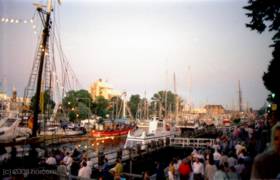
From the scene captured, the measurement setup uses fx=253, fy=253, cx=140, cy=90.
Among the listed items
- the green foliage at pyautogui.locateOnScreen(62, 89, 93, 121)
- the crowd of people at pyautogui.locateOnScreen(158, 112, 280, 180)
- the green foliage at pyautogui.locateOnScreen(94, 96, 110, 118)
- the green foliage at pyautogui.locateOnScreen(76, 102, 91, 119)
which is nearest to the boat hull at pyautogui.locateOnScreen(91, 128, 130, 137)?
the green foliage at pyautogui.locateOnScreen(62, 89, 93, 121)

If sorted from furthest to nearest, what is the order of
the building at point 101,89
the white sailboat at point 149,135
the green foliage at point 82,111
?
the building at point 101,89 < the green foliage at point 82,111 < the white sailboat at point 149,135

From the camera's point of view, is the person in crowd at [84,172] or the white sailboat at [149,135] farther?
the white sailboat at [149,135]

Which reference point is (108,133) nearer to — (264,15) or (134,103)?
(264,15)

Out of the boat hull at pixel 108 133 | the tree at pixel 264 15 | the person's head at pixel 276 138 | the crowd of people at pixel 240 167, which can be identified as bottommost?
the boat hull at pixel 108 133

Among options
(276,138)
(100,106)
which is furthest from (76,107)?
(276,138)

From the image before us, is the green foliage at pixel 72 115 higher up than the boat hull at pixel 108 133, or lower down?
higher up

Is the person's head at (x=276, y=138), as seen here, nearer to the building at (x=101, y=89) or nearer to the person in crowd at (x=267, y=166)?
the person in crowd at (x=267, y=166)

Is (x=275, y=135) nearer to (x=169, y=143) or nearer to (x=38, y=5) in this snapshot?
(x=38, y=5)

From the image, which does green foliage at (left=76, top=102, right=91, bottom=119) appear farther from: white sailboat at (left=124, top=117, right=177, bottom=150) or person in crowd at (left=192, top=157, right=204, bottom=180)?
person in crowd at (left=192, top=157, right=204, bottom=180)

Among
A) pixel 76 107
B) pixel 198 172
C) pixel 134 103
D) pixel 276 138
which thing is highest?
pixel 134 103

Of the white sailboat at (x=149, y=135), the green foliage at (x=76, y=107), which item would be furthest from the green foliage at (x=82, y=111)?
the white sailboat at (x=149, y=135)

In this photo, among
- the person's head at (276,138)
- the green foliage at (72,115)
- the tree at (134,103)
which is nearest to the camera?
the person's head at (276,138)

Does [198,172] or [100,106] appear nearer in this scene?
[198,172]

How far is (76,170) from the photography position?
1329cm
